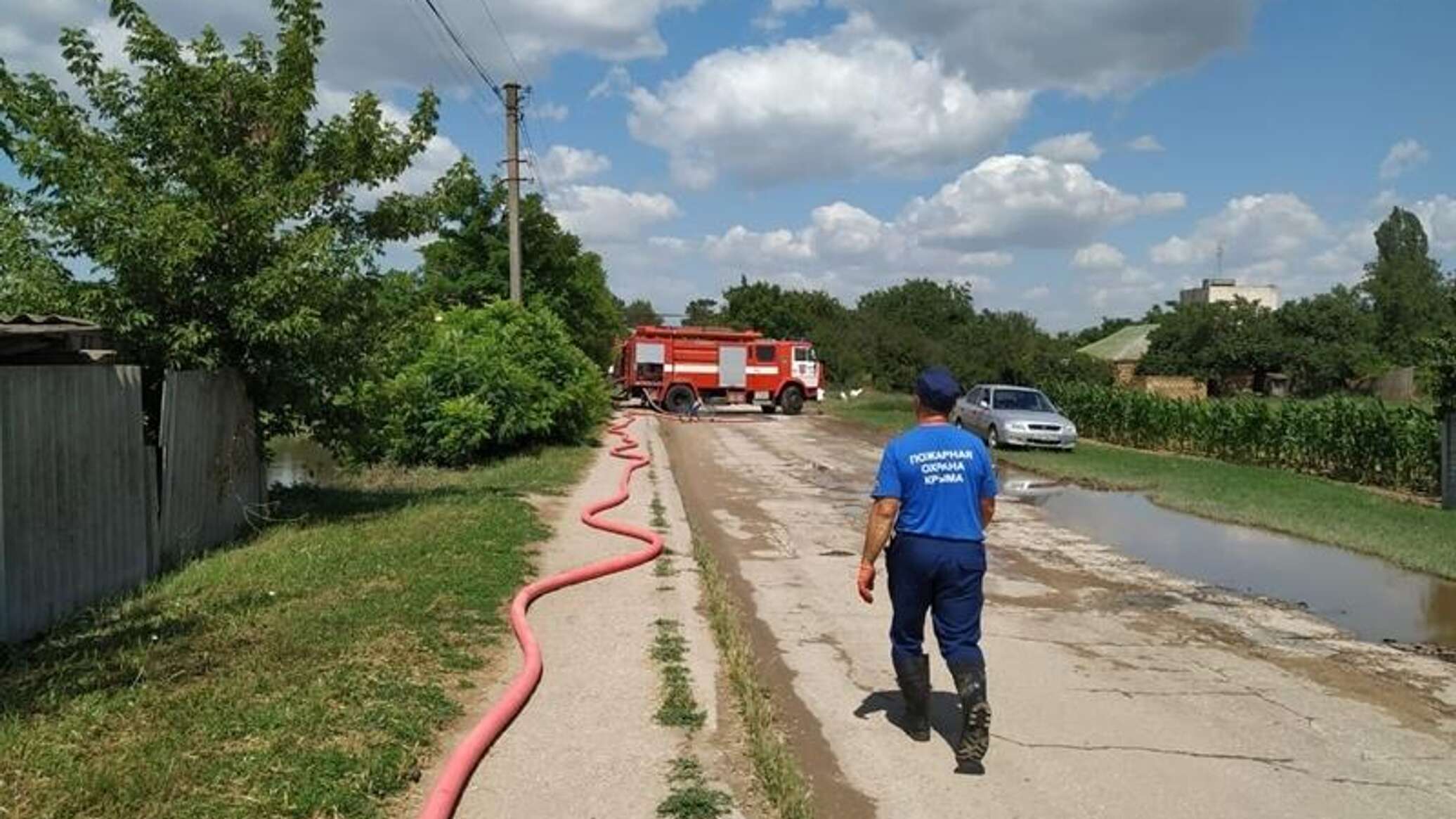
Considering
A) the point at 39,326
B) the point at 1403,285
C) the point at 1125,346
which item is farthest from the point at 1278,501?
the point at 1403,285

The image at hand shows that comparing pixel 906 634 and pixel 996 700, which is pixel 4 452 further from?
pixel 996 700

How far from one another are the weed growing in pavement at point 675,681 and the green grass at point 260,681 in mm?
1104

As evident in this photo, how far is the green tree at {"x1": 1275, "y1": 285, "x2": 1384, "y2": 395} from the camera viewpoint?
6244 centimetres

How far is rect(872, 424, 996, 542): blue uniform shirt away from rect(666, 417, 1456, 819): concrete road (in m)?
1.13

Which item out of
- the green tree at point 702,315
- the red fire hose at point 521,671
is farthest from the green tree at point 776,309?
the red fire hose at point 521,671

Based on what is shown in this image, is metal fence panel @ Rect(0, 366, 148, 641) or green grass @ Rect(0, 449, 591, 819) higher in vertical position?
metal fence panel @ Rect(0, 366, 148, 641)

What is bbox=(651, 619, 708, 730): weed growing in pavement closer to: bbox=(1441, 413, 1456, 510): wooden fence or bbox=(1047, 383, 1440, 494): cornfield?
bbox=(1441, 413, 1456, 510): wooden fence

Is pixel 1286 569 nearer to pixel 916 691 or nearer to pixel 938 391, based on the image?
pixel 916 691

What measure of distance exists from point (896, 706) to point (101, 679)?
4.20m

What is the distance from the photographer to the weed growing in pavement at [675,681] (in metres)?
6.08

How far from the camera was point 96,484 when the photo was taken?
27.5 ft

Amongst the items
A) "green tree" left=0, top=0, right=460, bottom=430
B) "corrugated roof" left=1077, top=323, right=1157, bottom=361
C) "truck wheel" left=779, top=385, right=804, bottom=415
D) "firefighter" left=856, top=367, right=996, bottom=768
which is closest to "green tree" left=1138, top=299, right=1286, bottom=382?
A: "corrugated roof" left=1077, top=323, right=1157, bottom=361

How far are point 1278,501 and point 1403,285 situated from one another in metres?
84.0

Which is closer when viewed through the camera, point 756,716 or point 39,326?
point 756,716
